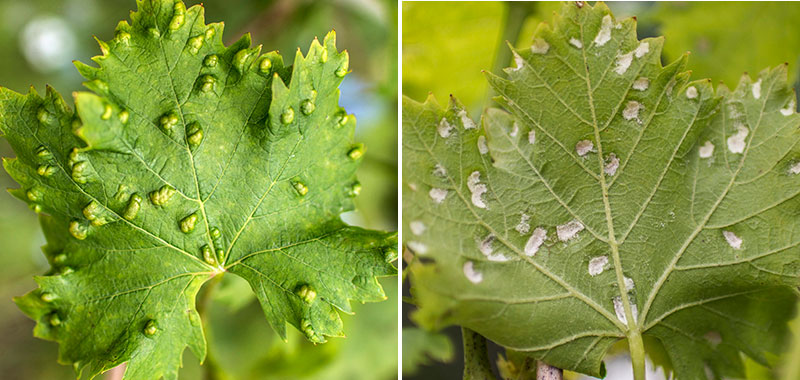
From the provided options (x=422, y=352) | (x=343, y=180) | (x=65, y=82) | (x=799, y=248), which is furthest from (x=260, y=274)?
(x=65, y=82)

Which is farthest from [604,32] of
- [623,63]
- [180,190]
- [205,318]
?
[205,318]

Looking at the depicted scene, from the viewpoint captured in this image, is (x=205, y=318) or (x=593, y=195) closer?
(x=593, y=195)

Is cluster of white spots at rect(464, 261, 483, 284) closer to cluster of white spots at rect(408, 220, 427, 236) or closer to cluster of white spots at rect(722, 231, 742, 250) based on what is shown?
cluster of white spots at rect(408, 220, 427, 236)

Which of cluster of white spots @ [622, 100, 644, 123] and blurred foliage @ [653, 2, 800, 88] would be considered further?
blurred foliage @ [653, 2, 800, 88]

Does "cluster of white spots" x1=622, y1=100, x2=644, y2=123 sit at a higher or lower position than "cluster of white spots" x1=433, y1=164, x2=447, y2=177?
higher

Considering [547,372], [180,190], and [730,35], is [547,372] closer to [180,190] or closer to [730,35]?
[180,190]

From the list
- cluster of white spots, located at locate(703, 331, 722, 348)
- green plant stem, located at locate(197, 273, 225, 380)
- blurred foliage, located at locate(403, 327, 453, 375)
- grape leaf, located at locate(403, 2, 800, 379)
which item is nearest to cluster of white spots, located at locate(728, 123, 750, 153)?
grape leaf, located at locate(403, 2, 800, 379)
